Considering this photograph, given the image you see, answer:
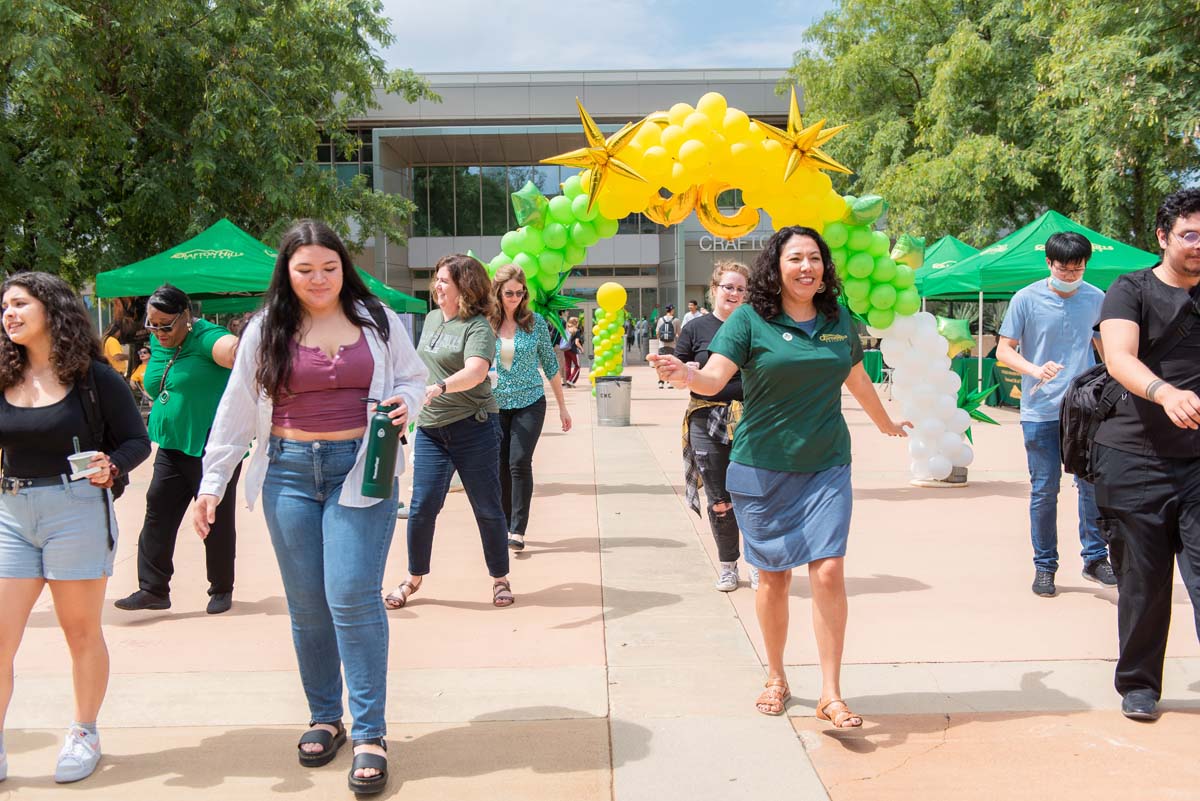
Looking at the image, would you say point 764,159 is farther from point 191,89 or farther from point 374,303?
point 191,89

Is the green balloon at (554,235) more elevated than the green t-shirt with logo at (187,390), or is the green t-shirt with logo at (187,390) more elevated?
the green balloon at (554,235)

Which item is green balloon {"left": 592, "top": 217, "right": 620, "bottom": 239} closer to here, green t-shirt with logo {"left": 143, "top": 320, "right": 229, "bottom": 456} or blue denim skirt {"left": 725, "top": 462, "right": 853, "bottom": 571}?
green t-shirt with logo {"left": 143, "top": 320, "right": 229, "bottom": 456}

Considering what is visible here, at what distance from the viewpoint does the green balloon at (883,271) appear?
891cm

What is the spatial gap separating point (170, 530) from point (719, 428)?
9.86 ft

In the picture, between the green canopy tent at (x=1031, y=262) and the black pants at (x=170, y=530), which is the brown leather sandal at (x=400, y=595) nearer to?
the black pants at (x=170, y=530)

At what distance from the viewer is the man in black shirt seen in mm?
3822

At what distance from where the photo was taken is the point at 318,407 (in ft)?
11.5

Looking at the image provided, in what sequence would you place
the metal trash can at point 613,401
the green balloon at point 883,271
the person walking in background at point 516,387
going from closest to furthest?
the person walking in background at point 516,387
the green balloon at point 883,271
the metal trash can at point 613,401

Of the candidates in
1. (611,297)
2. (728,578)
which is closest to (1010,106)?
(611,297)

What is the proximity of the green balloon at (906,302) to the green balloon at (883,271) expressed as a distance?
0.70 feet

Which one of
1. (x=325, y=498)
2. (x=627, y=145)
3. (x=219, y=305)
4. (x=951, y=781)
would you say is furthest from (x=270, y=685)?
(x=219, y=305)

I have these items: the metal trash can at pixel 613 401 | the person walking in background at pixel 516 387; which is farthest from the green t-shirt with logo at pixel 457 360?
the metal trash can at pixel 613 401

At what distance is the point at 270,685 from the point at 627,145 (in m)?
5.32

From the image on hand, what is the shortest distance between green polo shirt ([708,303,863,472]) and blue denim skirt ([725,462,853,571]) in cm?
5
